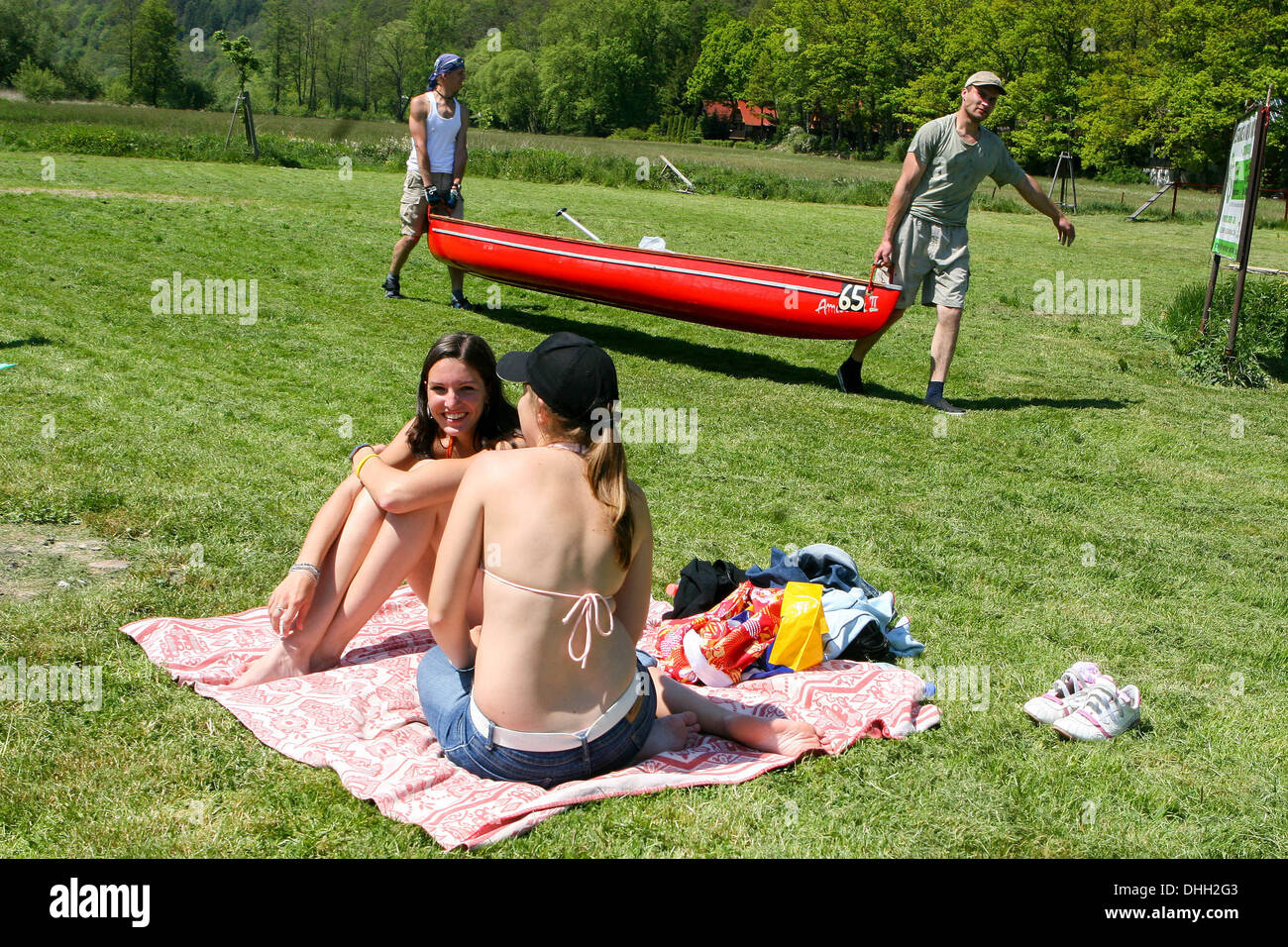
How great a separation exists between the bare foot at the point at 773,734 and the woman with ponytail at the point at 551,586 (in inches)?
17.1

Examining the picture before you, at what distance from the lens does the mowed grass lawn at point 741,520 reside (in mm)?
3387

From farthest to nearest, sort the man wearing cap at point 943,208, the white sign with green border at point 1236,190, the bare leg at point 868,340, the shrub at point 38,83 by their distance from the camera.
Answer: the shrub at point 38,83
the white sign with green border at point 1236,190
the bare leg at point 868,340
the man wearing cap at point 943,208

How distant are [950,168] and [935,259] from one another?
69cm

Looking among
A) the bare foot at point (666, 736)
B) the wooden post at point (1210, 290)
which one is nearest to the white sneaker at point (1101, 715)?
the bare foot at point (666, 736)

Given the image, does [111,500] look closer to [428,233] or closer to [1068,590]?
[1068,590]

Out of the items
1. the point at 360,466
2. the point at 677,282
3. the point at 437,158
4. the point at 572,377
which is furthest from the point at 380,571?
the point at 437,158

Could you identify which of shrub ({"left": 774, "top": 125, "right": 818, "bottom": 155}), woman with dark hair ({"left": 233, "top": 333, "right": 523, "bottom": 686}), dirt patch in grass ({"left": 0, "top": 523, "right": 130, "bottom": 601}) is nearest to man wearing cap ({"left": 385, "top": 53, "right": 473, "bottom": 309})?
dirt patch in grass ({"left": 0, "top": 523, "right": 130, "bottom": 601})

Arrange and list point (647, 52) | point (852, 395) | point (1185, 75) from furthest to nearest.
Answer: point (647, 52) < point (1185, 75) < point (852, 395)

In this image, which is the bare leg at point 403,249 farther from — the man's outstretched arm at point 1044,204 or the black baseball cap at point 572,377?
the black baseball cap at point 572,377

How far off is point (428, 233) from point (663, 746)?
344 inches

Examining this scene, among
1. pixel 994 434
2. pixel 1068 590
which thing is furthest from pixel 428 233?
pixel 1068 590

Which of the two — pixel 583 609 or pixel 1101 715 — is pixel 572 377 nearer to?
pixel 583 609
